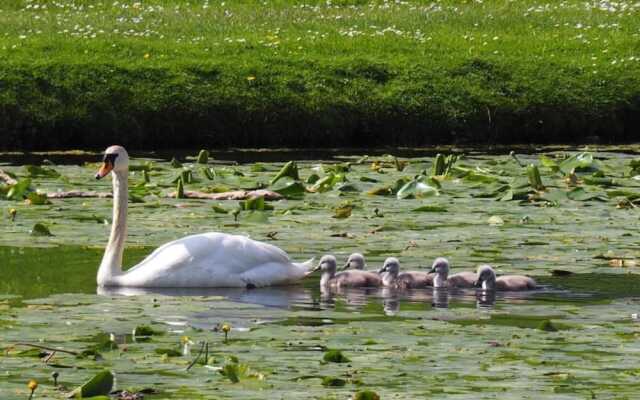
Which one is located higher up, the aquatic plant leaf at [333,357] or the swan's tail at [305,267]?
the swan's tail at [305,267]

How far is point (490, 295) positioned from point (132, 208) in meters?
5.22

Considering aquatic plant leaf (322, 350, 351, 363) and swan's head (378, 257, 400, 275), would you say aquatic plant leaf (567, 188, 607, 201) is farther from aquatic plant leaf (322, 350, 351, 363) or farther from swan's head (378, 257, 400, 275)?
aquatic plant leaf (322, 350, 351, 363)

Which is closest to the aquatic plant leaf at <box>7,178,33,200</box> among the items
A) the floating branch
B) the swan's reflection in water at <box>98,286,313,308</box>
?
the floating branch

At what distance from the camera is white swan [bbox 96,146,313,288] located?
12.1 m

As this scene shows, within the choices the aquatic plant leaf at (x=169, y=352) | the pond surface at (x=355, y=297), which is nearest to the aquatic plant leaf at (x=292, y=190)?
the pond surface at (x=355, y=297)

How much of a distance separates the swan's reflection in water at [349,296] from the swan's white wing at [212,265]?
68mm

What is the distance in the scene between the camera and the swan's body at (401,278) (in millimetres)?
11891

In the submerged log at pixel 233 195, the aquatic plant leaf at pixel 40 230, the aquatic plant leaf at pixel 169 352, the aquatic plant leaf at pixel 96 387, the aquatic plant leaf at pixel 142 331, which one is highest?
the submerged log at pixel 233 195

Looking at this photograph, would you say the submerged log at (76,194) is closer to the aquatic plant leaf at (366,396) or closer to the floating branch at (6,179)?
the floating branch at (6,179)

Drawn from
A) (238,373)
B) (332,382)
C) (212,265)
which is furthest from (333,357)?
(212,265)

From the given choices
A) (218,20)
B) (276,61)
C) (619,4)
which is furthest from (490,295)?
(619,4)

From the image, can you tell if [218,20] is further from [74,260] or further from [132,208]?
[74,260]

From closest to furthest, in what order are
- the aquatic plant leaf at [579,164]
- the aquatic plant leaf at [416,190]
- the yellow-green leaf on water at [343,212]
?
the yellow-green leaf on water at [343,212] < the aquatic plant leaf at [416,190] < the aquatic plant leaf at [579,164]

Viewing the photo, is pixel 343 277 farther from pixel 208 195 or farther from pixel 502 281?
pixel 208 195
